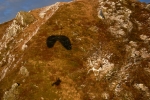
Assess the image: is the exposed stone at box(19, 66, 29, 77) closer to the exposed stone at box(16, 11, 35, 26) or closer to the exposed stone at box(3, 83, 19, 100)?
the exposed stone at box(3, 83, 19, 100)

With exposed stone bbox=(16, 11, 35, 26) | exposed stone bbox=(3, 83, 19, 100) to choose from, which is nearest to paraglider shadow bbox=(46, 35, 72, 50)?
exposed stone bbox=(3, 83, 19, 100)

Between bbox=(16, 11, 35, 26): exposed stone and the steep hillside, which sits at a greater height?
bbox=(16, 11, 35, 26): exposed stone

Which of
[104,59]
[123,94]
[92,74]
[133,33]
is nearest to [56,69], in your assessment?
[92,74]

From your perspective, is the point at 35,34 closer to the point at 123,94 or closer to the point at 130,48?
the point at 130,48

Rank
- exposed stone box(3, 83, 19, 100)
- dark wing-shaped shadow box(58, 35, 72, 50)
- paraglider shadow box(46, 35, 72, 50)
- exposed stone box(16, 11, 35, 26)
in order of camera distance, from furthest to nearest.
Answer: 1. exposed stone box(16, 11, 35, 26)
2. dark wing-shaped shadow box(58, 35, 72, 50)
3. paraglider shadow box(46, 35, 72, 50)
4. exposed stone box(3, 83, 19, 100)

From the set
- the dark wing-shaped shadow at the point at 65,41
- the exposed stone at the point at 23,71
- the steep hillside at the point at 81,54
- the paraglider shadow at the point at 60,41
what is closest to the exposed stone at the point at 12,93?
the steep hillside at the point at 81,54

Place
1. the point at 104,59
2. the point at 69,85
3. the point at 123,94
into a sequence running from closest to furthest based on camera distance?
the point at 123,94
the point at 69,85
the point at 104,59

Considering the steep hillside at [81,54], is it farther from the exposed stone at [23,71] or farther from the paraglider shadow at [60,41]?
the paraglider shadow at [60,41]
